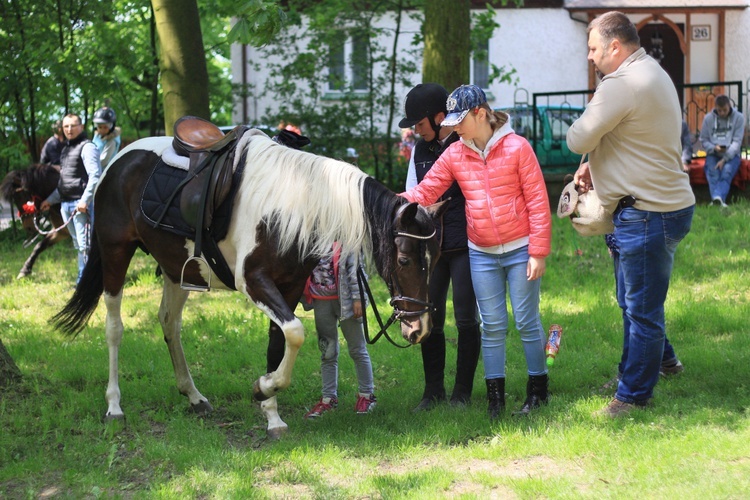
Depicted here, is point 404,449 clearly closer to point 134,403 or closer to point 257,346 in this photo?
point 134,403

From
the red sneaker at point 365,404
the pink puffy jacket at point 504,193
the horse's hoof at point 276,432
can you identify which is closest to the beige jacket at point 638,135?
the pink puffy jacket at point 504,193

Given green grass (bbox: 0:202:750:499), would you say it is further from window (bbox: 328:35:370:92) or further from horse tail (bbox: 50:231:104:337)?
window (bbox: 328:35:370:92)

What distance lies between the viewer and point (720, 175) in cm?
1249

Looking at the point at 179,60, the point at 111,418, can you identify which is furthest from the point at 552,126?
the point at 111,418

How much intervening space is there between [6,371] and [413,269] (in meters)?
3.04

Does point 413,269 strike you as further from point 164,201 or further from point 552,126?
point 552,126

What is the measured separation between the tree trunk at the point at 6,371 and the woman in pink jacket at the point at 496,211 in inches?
118

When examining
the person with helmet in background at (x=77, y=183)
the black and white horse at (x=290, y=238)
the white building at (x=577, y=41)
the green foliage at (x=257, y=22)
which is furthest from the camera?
the white building at (x=577, y=41)

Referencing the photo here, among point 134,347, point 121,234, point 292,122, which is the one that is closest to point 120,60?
point 292,122

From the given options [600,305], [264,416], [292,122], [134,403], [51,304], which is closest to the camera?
[264,416]

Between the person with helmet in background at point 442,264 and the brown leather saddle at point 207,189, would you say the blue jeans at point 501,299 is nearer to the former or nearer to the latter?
the person with helmet in background at point 442,264

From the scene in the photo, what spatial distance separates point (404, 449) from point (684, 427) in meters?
1.55

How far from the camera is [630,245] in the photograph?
486cm

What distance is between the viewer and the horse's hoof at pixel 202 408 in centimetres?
584
